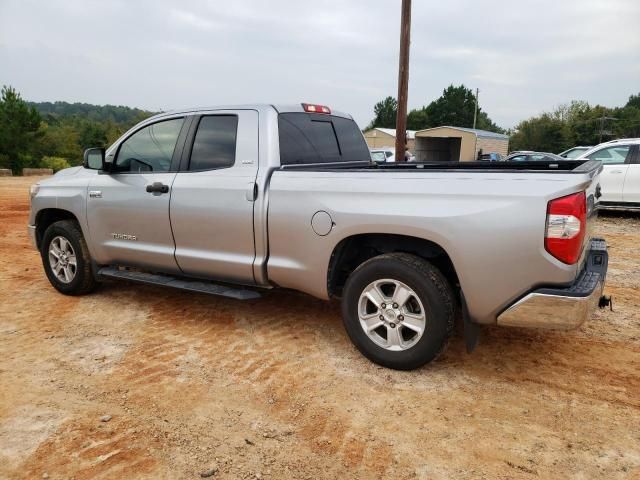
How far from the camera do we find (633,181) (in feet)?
34.0

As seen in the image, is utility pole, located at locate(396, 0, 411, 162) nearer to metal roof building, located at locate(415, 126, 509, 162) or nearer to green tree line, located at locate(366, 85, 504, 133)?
metal roof building, located at locate(415, 126, 509, 162)

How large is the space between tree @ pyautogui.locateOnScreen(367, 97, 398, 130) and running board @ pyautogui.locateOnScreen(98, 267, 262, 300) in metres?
86.9

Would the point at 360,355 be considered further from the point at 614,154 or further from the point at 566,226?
the point at 614,154

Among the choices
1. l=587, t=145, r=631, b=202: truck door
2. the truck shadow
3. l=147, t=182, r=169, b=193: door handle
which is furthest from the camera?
l=587, t=145, r=631, b=202: truck door

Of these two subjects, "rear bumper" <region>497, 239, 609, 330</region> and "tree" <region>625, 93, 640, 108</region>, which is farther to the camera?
"tree" <region>625, 93, 640, 108</region>

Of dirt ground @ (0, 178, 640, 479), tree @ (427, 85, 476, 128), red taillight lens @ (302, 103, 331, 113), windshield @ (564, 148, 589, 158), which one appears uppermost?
tree @ (427, 85, 476, 128)

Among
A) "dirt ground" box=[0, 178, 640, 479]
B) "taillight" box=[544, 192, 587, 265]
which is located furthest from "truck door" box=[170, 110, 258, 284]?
"taillight" box=[544, 192, 587, 265]

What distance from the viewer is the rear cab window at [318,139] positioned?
4.01 metres

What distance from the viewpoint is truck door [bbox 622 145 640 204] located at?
1031cm

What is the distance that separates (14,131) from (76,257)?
3666cm

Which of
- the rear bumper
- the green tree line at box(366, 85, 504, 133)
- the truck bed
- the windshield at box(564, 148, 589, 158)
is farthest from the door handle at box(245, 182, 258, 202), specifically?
the green tree line at box(366, 85, 504, 133)

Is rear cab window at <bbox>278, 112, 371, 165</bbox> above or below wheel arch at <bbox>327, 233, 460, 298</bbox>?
above

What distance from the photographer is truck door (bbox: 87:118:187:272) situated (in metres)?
4.31

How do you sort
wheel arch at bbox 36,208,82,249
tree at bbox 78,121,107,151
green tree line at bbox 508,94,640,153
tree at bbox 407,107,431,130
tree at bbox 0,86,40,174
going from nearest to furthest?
wheel arch at bbox 36,208,82,249 < tree at bbox 0,86,40,174 < green tree line at bbox 508,94,640,153 < tree at bbox 78,121,107,151 < tree at bbox 407,107,431,130
